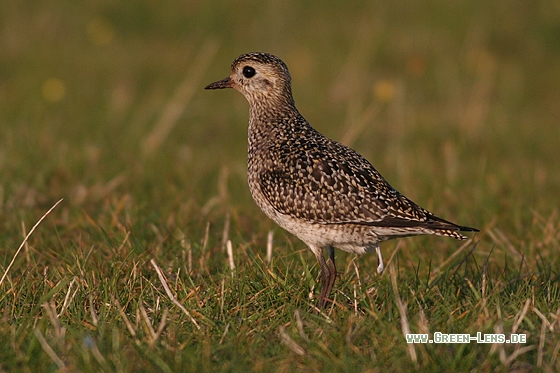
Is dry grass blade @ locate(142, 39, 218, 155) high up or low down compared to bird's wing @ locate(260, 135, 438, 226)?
down

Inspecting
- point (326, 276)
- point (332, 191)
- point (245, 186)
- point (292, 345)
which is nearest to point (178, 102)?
point (245, 186)

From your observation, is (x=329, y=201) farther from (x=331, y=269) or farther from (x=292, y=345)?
(x=292, y=345)

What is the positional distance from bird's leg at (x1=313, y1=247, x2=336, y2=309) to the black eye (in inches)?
67.3

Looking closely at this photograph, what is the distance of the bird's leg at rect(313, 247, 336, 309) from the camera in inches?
216

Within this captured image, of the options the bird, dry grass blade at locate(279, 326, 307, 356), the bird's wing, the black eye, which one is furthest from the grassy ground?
the black eye

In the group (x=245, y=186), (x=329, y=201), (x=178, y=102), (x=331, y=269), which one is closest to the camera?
(x=329, y=201)

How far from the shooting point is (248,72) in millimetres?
7086

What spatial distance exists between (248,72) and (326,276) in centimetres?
199

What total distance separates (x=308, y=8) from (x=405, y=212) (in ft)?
40.1

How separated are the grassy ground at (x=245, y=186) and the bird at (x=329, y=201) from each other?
26 centimetres

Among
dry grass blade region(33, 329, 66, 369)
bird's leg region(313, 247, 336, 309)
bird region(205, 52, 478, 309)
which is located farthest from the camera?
bird region(205, 52, 478, 309)

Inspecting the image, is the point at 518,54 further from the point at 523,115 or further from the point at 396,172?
the point at 396,172

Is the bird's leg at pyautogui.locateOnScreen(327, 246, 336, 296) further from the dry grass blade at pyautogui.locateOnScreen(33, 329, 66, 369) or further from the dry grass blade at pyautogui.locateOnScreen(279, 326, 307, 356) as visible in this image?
the dry grass blade at pyautogui.locateOnScreen(33, 329, 66, 369)

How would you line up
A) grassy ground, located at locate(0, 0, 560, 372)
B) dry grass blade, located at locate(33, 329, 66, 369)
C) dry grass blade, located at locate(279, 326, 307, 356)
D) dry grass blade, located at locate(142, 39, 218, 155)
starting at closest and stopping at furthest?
dry grass blade, located at locate(33, 329, 66, 369)
dry grass blade, located at locate(279, 326, 307, 356)
grassy ground, located at locate(0, 0, 560, 372)
dry grass blade, located at locate(142, 39, 218, 155)
